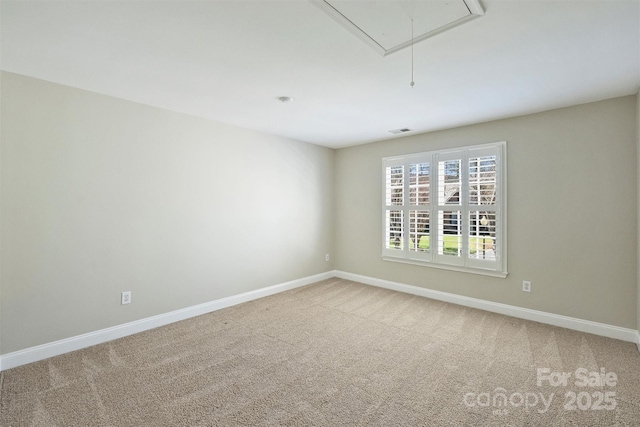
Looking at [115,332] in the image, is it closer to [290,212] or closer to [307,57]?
[290,212]

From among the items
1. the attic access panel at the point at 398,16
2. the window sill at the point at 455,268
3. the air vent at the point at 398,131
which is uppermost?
the air vent at the point at 398,131

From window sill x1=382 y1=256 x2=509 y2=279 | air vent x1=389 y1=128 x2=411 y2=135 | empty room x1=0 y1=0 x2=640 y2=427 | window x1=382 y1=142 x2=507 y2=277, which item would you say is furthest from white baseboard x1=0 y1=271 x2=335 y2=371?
air vent x1=389 y1=128 x2=411 y2=135

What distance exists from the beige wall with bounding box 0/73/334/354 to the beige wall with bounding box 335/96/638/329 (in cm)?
274

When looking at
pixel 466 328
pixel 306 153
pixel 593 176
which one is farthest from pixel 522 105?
pixel 306 153

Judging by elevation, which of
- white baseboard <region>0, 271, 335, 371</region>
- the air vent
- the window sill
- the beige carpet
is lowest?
the beige carpet

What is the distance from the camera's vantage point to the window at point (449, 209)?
3500mm

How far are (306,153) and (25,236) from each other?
340 centimetres

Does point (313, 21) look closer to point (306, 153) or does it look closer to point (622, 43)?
point (622, 43)

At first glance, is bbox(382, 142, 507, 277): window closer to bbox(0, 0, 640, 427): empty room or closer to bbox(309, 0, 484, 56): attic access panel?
bbox(0, 0, 640, 427): empty room

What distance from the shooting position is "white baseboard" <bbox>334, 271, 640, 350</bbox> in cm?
281

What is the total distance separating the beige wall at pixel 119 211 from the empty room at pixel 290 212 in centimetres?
2

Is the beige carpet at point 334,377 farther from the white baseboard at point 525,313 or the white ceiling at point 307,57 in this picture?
the white ceiling at point 307,57

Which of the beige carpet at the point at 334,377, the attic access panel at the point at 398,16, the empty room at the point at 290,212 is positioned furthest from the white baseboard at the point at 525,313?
the attic access panel at the point at 398,16

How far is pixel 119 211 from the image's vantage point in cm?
287
